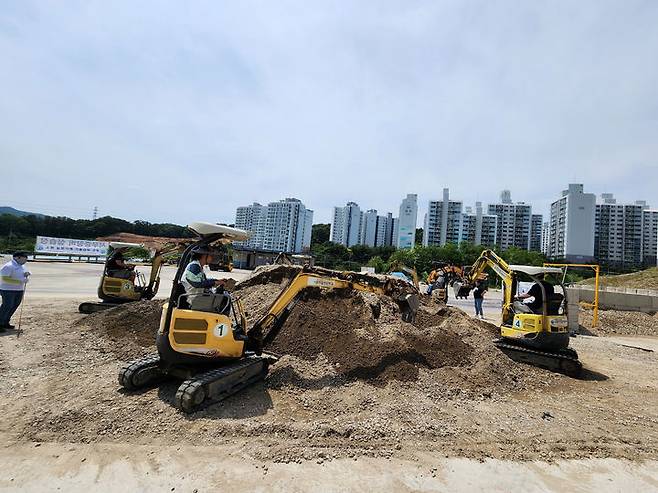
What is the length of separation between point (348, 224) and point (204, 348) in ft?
358

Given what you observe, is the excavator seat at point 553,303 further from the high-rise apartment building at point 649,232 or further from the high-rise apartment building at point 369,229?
the high-rise apartment building at point 369,229

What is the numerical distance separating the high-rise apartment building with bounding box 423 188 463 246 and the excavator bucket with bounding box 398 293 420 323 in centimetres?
8106

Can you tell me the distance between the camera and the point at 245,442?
3840mm

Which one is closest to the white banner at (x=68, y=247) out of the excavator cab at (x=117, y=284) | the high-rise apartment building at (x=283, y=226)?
the excavator cab at (x=117, y=284)

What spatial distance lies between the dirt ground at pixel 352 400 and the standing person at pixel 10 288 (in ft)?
2.36

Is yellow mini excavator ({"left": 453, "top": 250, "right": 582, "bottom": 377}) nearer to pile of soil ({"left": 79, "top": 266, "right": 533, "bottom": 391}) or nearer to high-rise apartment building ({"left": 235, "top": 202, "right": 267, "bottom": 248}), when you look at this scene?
pile of soil ({"left": 79, "top": 266, "right": 533, "bottom": 391})

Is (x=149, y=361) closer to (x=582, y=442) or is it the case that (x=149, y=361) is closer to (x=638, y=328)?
(x=582, y=442)

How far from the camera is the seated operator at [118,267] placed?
11.4 meters

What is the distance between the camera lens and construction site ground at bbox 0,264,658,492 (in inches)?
131

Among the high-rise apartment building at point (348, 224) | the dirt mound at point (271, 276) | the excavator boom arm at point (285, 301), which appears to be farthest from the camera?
the high-rise apartment building at point (348, 224)

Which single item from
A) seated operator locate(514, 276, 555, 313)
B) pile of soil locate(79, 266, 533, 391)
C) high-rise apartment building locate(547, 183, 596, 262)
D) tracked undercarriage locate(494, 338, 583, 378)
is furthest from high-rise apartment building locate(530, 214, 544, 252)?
tracked undercarriage locate(494, 338, 583, 378)

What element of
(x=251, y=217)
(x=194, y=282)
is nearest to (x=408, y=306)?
(x=194, y=282)

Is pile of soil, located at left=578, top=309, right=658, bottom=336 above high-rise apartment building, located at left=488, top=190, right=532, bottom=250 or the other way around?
the other way around

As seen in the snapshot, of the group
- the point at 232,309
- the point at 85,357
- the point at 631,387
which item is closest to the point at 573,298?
the point at 631,387
